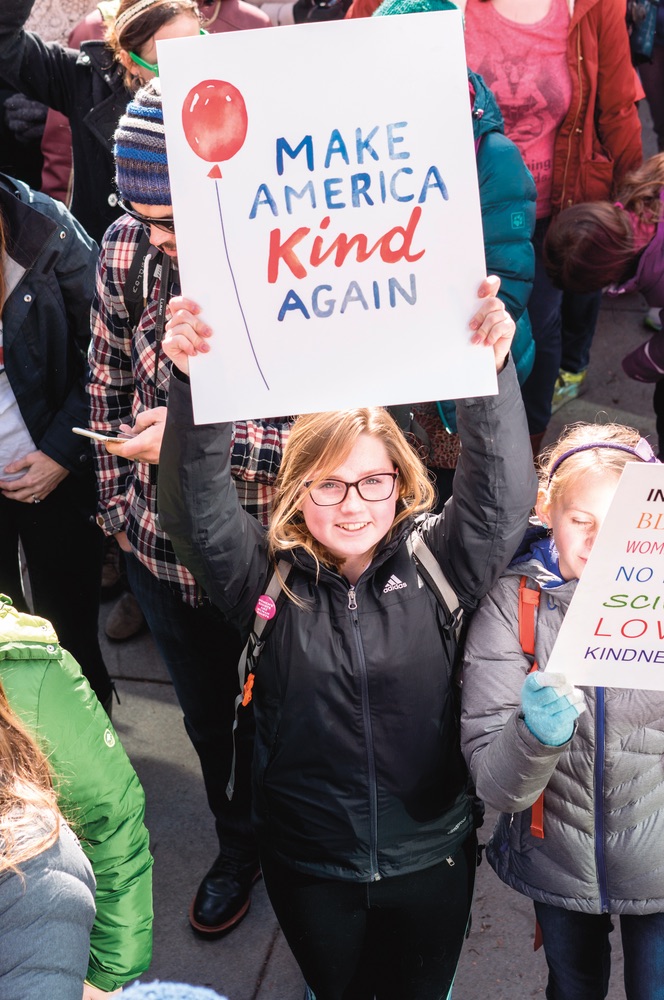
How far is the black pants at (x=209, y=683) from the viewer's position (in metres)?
2.45

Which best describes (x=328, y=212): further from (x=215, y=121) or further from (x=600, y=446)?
(x=600, y=446)

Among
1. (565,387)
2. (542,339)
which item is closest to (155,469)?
(542,339)

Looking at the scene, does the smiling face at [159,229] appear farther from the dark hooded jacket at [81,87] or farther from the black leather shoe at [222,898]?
the black leather shoe at [222,898]

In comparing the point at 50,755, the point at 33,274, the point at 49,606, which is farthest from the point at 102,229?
the point at 50,755

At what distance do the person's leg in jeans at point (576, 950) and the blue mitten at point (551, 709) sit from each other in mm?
642

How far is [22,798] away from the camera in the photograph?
56.2 inches

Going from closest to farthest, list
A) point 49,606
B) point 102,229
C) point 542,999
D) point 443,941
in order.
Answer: point 443,941 < point 542,999 < point 49,606 < point 102,229

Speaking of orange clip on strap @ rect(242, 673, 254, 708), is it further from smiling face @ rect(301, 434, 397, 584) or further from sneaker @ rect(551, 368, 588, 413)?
sneaker @ rect(551, 368, 588, 413)

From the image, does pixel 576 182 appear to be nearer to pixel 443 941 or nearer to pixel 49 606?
pixel 49 606

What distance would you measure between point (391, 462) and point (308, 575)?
0.26 metres

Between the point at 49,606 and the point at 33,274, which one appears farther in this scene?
the point at 49,606

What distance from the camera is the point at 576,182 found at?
3.53 meters

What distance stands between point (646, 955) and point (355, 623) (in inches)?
34.2

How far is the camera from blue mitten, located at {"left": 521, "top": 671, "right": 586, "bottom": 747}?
1564mm
